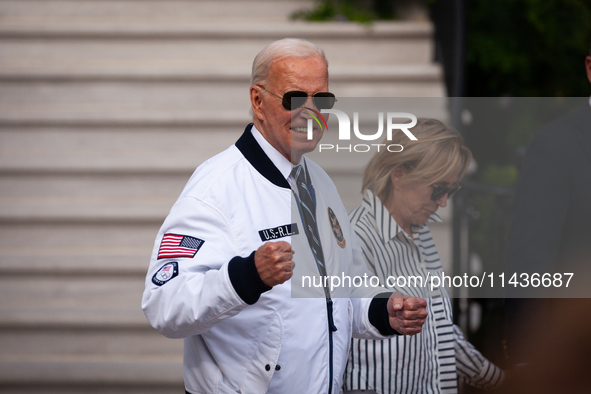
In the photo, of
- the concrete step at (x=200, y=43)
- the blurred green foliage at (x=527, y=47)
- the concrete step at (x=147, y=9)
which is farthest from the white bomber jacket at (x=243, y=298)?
the blurred green foliage at (x=527, y=47)

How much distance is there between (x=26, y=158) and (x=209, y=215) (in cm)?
237

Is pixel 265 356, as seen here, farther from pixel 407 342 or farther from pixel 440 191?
pixel 440 191

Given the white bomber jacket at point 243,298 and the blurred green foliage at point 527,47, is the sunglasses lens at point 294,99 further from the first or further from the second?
the blurred green foliage at point 527,47

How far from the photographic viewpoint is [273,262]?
1168 millimetres

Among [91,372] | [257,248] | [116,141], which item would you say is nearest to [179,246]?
[257,248]

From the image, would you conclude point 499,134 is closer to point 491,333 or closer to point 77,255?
point 491,333

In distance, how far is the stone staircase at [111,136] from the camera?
2.94 m

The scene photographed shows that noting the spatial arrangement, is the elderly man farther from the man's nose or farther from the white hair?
the man's nose

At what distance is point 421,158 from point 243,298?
0.60m

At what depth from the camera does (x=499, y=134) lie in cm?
177

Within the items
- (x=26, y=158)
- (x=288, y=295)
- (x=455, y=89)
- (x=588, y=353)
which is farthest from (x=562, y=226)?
(x=26, y=158)

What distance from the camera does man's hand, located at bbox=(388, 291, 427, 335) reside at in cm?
141

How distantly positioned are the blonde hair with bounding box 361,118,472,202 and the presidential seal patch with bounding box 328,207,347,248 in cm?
11

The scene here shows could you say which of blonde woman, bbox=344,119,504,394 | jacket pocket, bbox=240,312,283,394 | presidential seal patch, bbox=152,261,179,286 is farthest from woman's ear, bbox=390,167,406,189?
presidential seal patch, bbox=152,261,179,286
